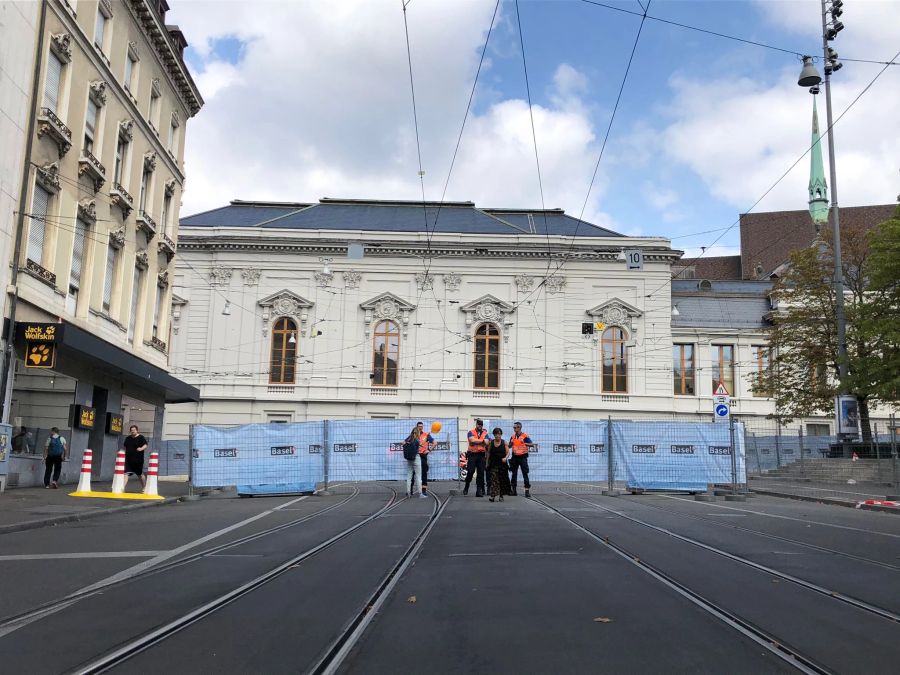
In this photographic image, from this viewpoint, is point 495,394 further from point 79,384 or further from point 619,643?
point 619,643

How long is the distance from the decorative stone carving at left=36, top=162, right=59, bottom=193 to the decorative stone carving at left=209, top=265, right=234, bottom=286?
27.0 metres

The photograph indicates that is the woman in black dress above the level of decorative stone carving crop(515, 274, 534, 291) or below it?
below

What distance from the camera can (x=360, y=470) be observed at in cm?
2339

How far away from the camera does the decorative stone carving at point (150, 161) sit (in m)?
29.4

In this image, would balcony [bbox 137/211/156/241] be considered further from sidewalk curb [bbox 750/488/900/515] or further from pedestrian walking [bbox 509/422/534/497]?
sidewalk curb [bbox 750/488/900/515]

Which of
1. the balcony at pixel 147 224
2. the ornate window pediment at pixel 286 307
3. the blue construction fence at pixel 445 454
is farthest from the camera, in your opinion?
the ornate window pediment at pixel 286 307

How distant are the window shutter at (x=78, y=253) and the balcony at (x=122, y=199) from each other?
5.95ft

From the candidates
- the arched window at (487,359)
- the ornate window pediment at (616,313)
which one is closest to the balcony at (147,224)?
the arched window at (487,359)

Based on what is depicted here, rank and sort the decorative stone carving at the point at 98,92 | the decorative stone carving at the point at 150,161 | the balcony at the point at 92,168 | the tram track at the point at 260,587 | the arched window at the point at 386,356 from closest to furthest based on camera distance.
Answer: the tram track at the point at 260,587 → the balcony at the point at 92,168 → the decorative stone carving at the point at 98,92 → the decorative stone carving at the point at 150,161 → the arched window at the point at 386,356

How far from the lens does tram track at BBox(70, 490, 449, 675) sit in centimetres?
494

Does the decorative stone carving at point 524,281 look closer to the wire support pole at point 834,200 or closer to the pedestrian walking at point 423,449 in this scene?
the wire support pole at point 834,200

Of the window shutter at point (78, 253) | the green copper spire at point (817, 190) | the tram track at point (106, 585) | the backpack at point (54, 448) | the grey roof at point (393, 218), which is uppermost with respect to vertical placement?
the green copper spire at point (817, 190)

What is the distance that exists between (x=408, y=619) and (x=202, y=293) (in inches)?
1796

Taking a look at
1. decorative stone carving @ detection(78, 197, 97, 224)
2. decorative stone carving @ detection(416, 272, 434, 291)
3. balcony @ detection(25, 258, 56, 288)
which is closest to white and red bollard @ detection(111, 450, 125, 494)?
balcony @ detection(25, 258, 56, 288)
